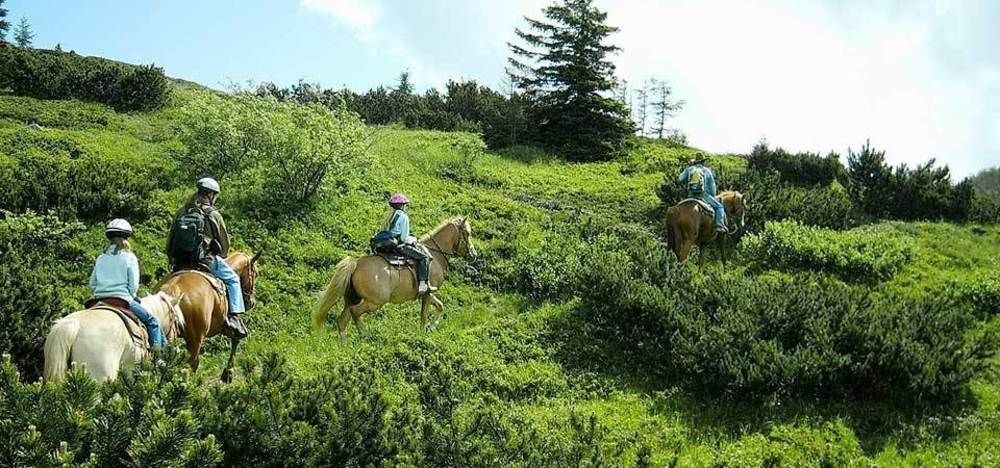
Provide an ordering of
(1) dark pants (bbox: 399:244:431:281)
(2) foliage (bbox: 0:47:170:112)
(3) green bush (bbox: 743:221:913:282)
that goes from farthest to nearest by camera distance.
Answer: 1. (2) foliage (bbox: 0:47:170:112)
2. (3) green bush (bbox: 743:221:913:282)
3. (1) dark pants (bbox: 399:244:431:281)

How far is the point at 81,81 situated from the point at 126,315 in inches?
943

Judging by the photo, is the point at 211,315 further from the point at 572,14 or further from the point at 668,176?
the point at 572,14

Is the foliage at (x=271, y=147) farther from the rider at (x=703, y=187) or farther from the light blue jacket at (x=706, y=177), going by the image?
the rider at (x=703, y=187)

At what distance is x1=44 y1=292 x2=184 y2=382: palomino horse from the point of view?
22.2 ft

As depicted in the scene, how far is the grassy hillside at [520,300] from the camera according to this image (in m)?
9.63

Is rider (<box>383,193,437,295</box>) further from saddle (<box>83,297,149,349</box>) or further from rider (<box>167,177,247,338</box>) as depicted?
saddle (<box>83,297,149,349</box>)

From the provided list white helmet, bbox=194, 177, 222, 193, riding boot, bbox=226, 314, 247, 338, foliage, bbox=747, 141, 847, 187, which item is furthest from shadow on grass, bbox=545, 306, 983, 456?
foliage, bbox=747, 141, 847, 187

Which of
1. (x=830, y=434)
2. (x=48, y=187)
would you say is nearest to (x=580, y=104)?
(x=48, y=187)

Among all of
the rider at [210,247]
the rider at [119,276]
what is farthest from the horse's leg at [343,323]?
the rider at [119,276]

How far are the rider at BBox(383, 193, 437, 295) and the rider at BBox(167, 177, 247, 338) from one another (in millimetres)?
2952

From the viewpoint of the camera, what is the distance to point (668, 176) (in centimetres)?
2386

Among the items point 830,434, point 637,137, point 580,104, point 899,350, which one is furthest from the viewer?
point 637,137

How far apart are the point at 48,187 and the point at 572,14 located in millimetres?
23938

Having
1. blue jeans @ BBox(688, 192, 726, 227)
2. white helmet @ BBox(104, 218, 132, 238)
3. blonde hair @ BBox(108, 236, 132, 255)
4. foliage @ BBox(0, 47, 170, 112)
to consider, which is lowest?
blonde hair @ BBox(108, 236, 132, 255)
